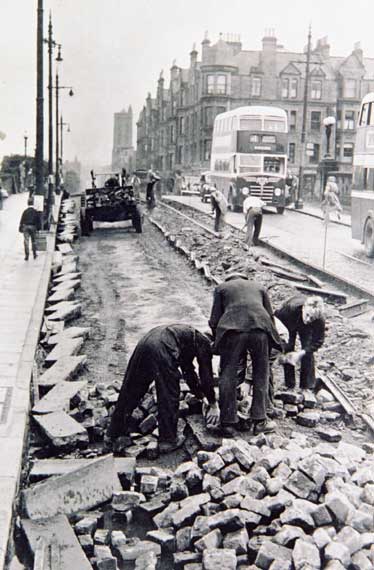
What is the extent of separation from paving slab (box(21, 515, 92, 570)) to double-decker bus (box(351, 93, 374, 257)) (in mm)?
13531

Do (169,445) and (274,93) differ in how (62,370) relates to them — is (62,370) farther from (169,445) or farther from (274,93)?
(274,93)

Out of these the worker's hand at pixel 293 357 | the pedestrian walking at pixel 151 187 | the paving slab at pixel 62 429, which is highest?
the pedestrian walking at pixel 151 187

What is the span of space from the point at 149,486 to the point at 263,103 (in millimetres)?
54145

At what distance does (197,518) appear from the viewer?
5652mm

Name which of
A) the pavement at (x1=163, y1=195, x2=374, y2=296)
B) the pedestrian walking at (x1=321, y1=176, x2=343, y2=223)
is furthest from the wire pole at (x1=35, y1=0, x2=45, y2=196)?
the pedestrian walking at (x1=321, y1=176, x2=343, y2=223)

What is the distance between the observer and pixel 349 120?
161ft

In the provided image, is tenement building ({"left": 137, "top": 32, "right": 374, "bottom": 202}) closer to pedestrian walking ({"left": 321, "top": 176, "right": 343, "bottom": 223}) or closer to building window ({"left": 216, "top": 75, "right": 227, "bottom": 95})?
building window ({"left": 216, "top": 75, "right": 227, "bottom": 95})

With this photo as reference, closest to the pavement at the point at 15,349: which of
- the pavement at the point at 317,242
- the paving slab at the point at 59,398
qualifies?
the paving slab at the point at 59,398

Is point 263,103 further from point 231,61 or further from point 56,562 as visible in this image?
point 56,562

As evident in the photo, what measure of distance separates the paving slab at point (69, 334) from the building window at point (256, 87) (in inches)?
1878

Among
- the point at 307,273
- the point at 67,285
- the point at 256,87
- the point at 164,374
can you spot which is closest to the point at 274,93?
the point at 256,87

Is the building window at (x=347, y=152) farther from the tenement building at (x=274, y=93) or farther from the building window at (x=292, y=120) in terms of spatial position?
the building window at (x=292, y=120)

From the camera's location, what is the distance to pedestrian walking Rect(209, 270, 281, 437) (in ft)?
24.4

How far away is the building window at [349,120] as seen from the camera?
4878 centimetres
